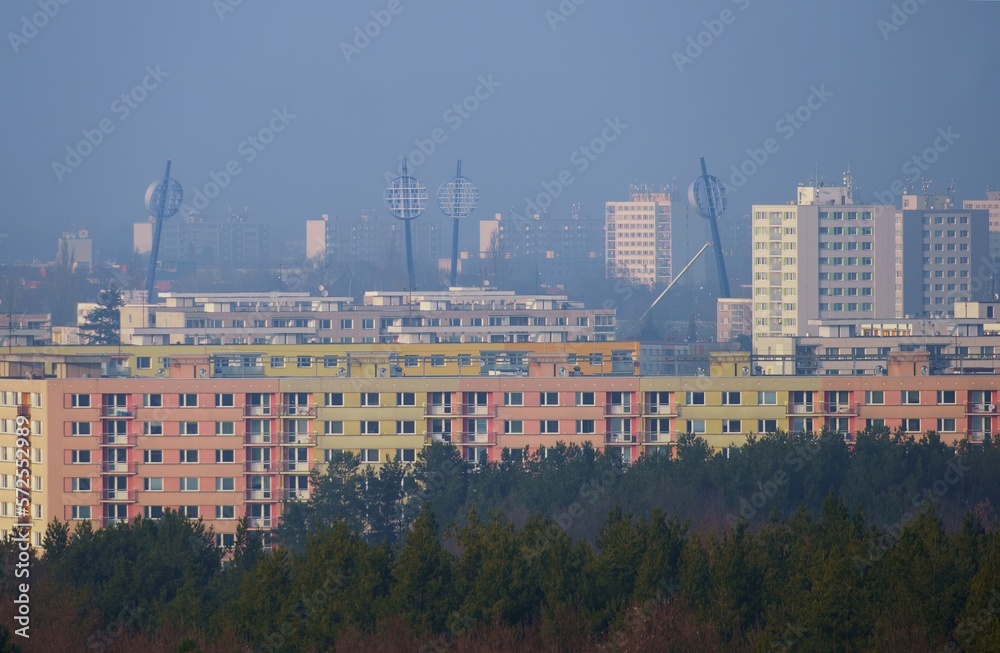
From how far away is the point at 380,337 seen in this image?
40.6 m

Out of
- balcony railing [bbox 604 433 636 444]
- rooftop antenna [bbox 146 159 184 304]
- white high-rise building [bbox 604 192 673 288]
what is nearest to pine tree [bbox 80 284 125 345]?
rooftop antenna [bbox 146 159 184 304]

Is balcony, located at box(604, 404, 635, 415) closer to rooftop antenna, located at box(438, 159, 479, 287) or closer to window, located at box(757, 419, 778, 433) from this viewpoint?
window, located at box(757, 419, 778, 433)

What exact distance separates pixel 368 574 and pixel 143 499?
29.0 feet

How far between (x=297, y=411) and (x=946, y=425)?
8.51 meters

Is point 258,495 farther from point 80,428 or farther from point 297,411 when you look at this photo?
point 80,428

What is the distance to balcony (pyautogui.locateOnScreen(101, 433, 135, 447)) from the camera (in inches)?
856

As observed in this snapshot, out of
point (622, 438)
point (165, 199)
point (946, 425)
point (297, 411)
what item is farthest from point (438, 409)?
point (165, 199)

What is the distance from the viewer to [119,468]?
857 inches

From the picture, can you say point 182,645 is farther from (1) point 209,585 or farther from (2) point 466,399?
(2) point 466,399

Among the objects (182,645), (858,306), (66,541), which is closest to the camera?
(182,645)

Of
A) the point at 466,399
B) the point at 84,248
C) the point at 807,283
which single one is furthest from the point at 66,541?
the point at 84,248

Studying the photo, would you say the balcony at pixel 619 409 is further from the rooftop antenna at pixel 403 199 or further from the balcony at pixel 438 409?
the rooftop antenna at pixel 403 199

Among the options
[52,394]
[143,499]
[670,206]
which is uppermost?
[670,206]

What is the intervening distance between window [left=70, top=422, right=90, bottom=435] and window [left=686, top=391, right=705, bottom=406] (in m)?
7.72
